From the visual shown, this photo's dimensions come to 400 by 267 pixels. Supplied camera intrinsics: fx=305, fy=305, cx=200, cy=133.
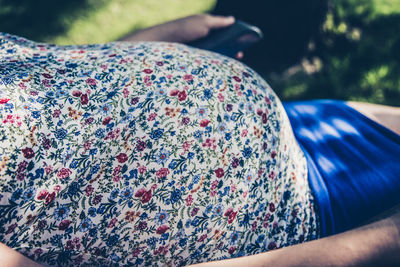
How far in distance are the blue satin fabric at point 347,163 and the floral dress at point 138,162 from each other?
126mm

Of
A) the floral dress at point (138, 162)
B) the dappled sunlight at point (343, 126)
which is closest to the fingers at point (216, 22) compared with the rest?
the floral dress at point (138, 162)

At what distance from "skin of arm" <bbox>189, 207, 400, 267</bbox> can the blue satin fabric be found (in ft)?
0.83

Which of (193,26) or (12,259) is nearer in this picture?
(12,259)

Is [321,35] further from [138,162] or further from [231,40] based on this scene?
[138,162]

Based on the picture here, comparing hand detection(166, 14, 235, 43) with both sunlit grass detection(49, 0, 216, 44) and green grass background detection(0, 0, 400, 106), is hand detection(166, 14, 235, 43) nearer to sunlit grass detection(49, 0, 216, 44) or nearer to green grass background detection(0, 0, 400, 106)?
green grass background detection(0, 0, 400, 106)

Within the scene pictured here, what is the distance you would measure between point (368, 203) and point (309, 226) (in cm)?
31

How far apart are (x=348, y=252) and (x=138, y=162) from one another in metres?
0.88

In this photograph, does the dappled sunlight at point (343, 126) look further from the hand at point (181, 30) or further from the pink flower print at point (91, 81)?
the pink flower print at point (91, 81)

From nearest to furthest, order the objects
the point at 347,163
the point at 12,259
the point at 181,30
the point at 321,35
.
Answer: the point at 12,259 → the point at 347,163 → the point at 181,30 → the point at 321,35

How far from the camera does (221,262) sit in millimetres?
1270

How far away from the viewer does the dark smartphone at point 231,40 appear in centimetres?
209

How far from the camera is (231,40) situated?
2098 mm

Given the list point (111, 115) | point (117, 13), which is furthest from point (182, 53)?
point (117, 13)

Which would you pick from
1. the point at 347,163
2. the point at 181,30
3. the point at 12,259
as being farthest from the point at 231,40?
the point at 12,259
